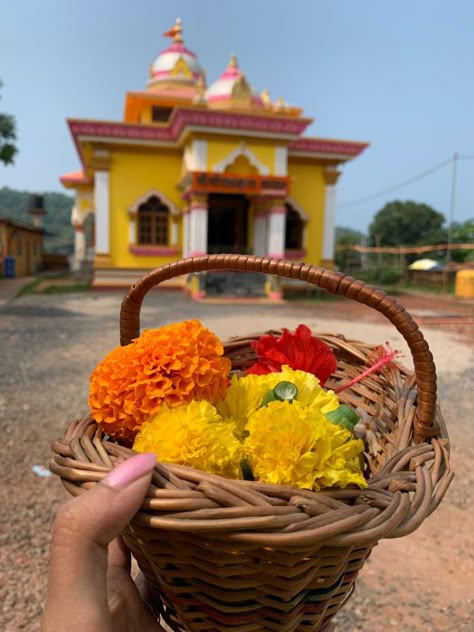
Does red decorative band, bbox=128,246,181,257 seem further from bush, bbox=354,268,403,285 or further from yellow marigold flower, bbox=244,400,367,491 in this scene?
yellow marigold flower, bbox=244,400,367,491

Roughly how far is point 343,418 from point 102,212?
11.4 metres

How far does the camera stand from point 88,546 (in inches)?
22.8

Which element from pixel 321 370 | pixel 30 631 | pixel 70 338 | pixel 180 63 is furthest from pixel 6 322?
pixel 180 63

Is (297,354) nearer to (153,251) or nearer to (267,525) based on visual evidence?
(267,525)

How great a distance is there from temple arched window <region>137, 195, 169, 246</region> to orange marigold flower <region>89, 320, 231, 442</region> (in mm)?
11361

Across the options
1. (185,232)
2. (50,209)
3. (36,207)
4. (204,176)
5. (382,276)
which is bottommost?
(382,276)

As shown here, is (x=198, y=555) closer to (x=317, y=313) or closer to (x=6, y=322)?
(x=6, y=322)

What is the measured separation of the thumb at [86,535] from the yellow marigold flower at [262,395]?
36 centimetres

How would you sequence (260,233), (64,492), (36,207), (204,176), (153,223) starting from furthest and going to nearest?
(36,207) → (260,233) → (153,223) → (204,176) → (64,492)

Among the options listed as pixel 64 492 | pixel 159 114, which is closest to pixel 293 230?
pixel 159 114

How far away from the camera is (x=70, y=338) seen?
18.0ft

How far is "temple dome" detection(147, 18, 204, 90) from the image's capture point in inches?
547

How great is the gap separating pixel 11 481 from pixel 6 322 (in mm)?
4968

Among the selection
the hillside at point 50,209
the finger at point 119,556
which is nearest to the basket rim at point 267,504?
the finger at point 119,556
